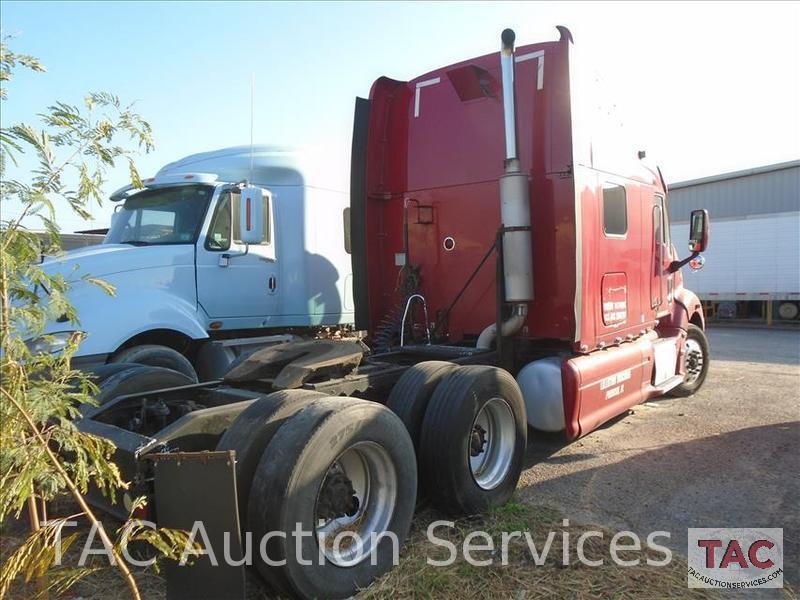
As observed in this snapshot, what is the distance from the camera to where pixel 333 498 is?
2.95 m

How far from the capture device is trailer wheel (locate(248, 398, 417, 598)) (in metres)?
2.66

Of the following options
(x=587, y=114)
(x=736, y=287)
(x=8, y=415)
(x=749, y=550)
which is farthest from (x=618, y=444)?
(x=736, y=287)

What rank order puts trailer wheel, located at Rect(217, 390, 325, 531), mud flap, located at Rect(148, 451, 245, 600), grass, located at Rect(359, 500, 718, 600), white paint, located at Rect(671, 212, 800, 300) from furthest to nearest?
white paint, located at Rect(671, 212, 800, 300) → grass, located at Rect(359, 500, 718, 600) → trailer wheel, located at Rect(217, 390, 325, 531) → mud flap, located at Rect(148, 451, 245, 600)

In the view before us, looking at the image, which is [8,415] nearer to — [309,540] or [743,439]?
[309,540]

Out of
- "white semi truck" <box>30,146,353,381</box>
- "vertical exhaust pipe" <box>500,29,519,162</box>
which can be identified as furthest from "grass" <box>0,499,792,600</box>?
"vertical exhaust pipe" <box>500,29,519,162</box>

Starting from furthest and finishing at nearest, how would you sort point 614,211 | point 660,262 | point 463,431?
point 660,262 < point 614,211 < point 463,431

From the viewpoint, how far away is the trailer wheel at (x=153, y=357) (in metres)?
5.47

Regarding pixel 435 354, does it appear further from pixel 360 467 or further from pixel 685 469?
pixel 685 469

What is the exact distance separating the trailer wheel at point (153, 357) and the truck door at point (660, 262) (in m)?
5.14

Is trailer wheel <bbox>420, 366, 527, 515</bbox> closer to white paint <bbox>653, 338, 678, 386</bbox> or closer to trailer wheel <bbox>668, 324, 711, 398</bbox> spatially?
white paint <bbox>653, 338, 678, 386</bbox>

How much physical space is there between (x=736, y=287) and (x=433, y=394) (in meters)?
18.6

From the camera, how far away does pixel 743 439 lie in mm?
5789

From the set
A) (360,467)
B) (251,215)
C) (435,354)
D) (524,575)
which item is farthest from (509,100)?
(524,575)

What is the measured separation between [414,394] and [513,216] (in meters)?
1.91
